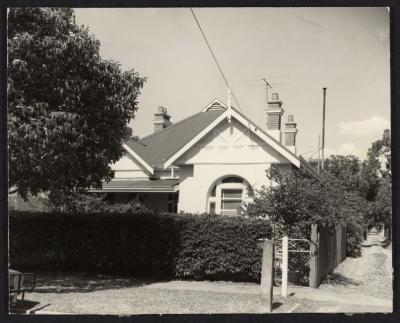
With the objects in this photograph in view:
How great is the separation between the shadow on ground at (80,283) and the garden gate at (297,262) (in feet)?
11.6

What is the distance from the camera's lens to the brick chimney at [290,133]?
22.5 m

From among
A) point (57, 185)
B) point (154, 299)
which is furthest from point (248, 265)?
point (57, 185)

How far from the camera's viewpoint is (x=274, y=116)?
20828mm

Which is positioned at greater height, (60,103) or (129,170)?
(60,103)

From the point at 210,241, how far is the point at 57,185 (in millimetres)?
4360

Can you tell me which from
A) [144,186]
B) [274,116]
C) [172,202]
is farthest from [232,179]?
[172,202]

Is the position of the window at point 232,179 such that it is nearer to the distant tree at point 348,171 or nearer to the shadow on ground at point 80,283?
the distant tree at point 348,171

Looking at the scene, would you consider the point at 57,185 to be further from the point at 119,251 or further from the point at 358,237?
the point at 358,237

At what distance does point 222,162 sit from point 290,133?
553 centimetres

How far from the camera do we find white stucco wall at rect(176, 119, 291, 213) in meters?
18.1

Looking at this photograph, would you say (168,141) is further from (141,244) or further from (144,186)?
(141,244)

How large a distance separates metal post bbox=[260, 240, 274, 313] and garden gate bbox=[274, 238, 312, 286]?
2798mm

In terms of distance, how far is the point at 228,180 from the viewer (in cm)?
1900

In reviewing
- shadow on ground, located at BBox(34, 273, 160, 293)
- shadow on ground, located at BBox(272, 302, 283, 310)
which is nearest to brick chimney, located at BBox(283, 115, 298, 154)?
shadow on ground, located at BBox(34, 273, 160, 293)
